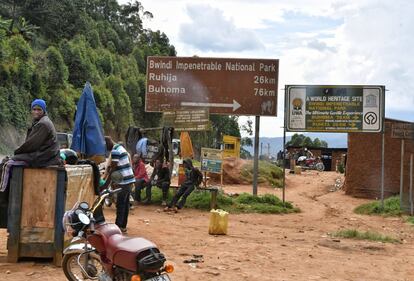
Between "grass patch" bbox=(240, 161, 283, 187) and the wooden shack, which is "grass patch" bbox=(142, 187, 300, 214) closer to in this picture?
the wooden shack

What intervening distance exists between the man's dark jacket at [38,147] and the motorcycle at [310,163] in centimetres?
3237

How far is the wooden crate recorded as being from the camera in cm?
720

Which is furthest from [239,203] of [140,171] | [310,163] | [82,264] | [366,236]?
[310,163]

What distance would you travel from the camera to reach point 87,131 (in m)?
9.86

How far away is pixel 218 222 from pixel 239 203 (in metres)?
5.66

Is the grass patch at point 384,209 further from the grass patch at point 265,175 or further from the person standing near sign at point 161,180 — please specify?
the grass patch at point 265,175

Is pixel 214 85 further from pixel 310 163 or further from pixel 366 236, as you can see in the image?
pixel 310 163

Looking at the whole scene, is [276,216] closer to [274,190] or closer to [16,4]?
[274,190]


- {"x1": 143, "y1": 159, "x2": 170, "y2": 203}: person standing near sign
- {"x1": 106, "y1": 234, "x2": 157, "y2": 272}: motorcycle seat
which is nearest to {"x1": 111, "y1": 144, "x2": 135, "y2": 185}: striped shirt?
{"x1": 106, "y1": 234, "x2": 157, "y2": 272}: motorcycle seat

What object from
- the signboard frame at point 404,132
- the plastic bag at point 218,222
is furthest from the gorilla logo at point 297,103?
the plastic bag at point 218,222

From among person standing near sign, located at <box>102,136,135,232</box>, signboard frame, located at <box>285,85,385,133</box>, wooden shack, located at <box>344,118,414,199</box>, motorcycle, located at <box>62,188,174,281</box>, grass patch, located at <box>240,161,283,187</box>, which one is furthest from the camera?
grass patch, located at <box>240,161,283,187</box>

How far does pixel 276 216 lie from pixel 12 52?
23.1 metres

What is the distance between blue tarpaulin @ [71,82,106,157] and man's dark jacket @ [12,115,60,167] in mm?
2531

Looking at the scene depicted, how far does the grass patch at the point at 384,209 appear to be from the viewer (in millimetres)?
16266
